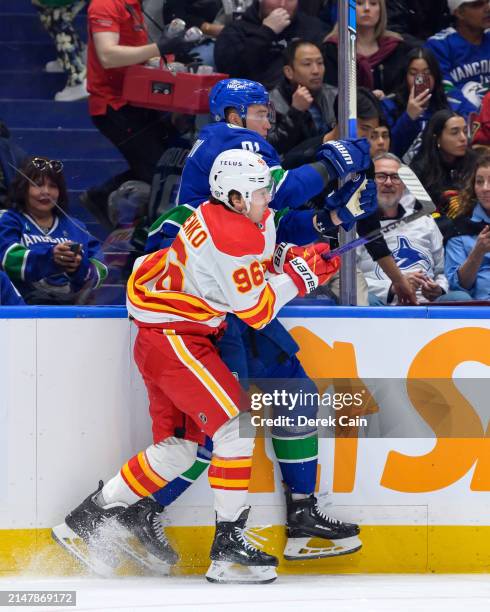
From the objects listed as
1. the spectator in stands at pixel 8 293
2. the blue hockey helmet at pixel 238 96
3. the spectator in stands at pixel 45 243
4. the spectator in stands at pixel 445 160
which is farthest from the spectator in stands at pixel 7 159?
the spectator in stands at pixel 445 160

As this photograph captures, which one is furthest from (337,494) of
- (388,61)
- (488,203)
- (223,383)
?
(388,61)

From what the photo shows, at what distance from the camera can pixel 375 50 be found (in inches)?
208

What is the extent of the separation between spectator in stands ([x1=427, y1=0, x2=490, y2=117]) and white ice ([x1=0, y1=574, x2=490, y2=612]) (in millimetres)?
2506

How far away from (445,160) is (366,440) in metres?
1.51

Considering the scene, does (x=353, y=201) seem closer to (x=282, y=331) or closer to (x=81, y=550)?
(x=282, y=331)

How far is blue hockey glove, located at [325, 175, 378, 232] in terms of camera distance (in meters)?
3.88

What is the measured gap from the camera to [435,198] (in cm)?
476

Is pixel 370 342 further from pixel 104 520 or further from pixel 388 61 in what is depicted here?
pixel 388 61

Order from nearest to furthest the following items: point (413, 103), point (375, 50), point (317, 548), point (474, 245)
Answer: point (317, 548) → point (474, 245) → point (413, 103) → point (375, 50)

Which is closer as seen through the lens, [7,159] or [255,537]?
[255,537]

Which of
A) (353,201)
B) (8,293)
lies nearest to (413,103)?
(353,201)

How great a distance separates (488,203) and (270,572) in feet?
5.76

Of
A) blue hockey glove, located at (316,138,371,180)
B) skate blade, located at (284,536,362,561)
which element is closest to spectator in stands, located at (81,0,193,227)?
Answer: blue hockey glove, located at (316,138,371,180)

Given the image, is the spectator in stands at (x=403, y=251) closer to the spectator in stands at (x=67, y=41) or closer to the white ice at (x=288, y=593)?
the white ice at (x=288, y=593)
